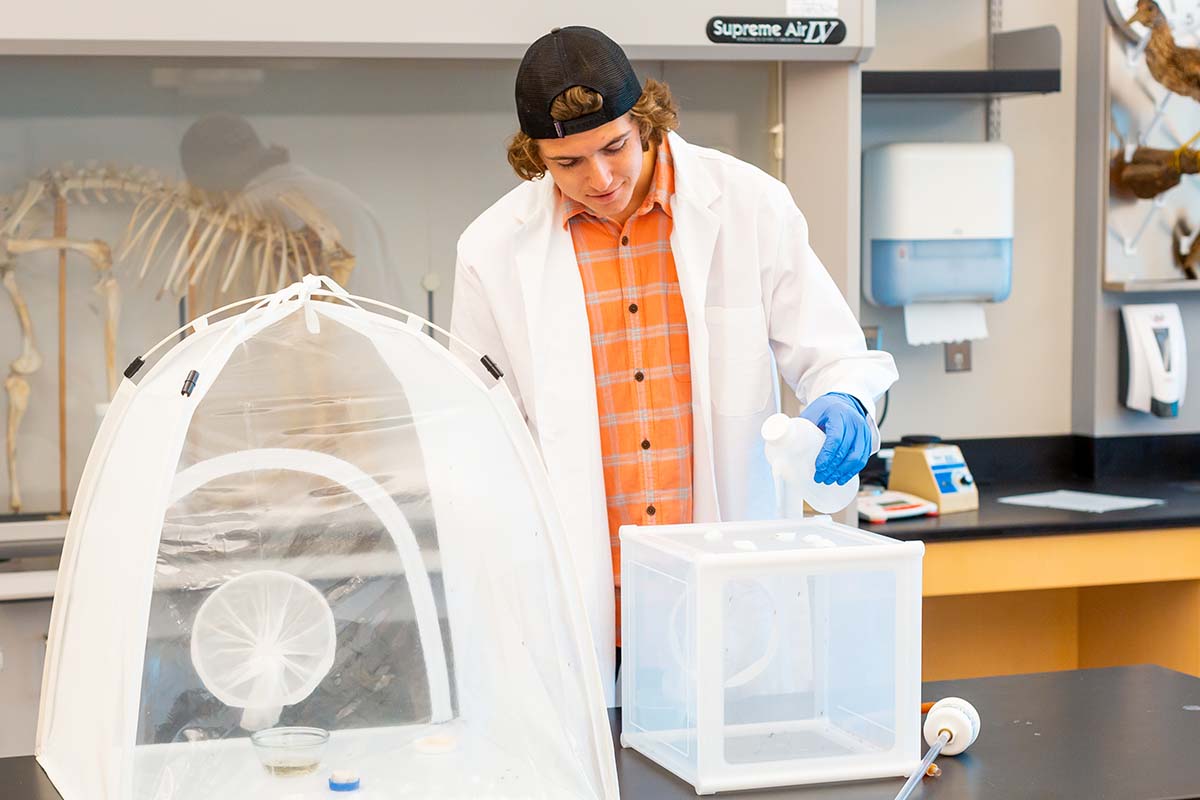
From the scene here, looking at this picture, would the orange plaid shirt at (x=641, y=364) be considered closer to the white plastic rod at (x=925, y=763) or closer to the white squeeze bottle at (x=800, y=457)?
the white squeeze bottle at (x=800, y=457)

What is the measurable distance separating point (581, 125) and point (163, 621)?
2.40 feet

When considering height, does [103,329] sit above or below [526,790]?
above

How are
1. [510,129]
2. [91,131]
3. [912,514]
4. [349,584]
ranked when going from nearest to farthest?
1. [349,584]
2. [91,131]
3. [510,129]
4. [912,514]

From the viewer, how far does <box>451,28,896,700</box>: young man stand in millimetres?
1775

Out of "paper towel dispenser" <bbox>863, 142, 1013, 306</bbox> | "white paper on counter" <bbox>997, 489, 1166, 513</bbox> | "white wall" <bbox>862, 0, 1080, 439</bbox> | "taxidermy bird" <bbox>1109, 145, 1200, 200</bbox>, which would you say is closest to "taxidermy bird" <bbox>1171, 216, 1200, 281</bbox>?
"taxidermy bird" <bbox>1109, 145, 1200, 200</bbox>

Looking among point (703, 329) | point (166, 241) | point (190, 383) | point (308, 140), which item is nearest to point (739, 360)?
point (703, 329)

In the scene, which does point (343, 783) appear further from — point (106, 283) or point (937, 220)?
point (937, 220)

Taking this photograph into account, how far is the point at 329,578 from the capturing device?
4.60ft

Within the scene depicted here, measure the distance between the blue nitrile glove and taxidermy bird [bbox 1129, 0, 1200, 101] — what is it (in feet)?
6.17

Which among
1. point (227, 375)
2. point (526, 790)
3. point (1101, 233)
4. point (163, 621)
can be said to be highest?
point (1101, 233)

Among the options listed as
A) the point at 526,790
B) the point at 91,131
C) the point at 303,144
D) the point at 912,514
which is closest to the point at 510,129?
the point at 303,144

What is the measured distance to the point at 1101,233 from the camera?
3.05 metres

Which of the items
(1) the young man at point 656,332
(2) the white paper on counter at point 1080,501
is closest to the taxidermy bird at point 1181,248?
(2) the white paper on counter at point 1080,501

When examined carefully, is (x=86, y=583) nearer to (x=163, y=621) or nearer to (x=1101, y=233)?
(x=163, y=621)
